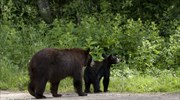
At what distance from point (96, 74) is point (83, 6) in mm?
7909

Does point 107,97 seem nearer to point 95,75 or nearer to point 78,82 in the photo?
point 78,82

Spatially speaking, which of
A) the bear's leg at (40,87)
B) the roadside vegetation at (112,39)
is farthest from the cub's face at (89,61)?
the bear's leg at (40,87)

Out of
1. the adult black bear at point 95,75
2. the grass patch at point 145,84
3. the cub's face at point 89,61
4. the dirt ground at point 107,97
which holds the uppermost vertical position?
the cub's face at point 89,61

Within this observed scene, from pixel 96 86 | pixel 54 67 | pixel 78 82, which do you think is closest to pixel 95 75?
pixel 96 86

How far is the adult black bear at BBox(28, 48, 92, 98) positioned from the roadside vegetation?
4.65ft

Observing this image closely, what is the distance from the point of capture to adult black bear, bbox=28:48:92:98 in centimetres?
984

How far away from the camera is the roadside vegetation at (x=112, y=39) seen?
12664 millimetres

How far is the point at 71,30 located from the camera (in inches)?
653

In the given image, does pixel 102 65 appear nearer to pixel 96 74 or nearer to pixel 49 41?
pixel 96 74

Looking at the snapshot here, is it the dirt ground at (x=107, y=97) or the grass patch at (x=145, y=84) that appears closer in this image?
the dirt ground at (x=107, y=97)

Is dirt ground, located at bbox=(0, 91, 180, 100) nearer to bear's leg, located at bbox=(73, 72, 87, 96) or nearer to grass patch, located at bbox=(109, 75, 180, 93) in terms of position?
bear's leg, located at bbox=(73, 72, 87, 96)

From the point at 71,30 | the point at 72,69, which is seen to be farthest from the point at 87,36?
the point at 72,69

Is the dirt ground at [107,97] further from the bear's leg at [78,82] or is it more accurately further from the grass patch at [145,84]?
the grass patch at [145,84]

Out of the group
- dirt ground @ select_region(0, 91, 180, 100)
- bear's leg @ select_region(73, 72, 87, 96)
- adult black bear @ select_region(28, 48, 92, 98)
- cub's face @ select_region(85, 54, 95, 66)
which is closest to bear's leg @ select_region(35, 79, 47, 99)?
adult black bear @ select_region(28, 48, 92, 98)
